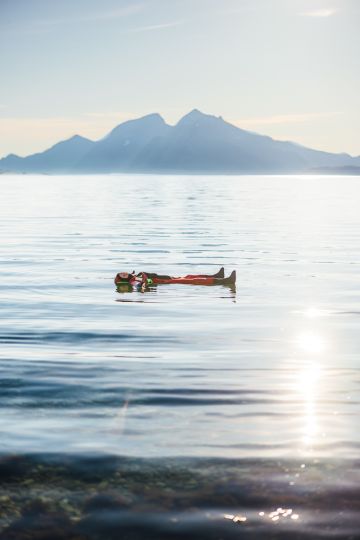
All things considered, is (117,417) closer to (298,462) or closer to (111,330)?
(298,462)

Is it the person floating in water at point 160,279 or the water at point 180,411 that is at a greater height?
the person floating in water at point 160,279

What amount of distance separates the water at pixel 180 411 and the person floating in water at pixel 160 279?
0.49 m

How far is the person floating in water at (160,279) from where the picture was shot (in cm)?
4000

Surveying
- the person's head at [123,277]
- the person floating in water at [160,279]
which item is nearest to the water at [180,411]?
the person floating in water at [160,279]

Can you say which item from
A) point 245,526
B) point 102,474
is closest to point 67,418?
point 102,474

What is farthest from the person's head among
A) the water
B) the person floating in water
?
the water

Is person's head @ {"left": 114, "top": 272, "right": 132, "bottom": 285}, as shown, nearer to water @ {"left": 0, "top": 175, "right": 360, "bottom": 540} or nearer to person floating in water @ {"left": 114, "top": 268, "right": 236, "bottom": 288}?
person floating in water @ {"left": 114, "top": 268, "right": 236, "bottom": 288}

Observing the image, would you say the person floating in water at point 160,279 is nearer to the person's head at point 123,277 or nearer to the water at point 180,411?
the person's head at point 123,277

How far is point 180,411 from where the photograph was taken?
17594 millimetres

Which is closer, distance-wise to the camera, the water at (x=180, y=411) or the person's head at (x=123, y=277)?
→ the water at (x=180, y=411)

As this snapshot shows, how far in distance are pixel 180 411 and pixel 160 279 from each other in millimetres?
23207

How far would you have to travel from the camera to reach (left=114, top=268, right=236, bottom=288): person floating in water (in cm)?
4000

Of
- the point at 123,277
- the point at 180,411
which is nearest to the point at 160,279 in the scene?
the point at 123,277

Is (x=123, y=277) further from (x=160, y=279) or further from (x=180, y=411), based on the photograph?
(x=180, y=411)
